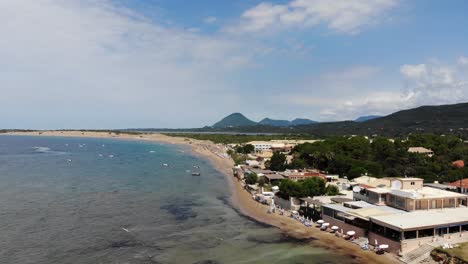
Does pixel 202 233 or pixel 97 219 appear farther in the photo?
pixel 97 219

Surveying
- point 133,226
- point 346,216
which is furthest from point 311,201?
point 133,226

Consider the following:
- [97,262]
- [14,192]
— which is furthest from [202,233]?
[14,192]

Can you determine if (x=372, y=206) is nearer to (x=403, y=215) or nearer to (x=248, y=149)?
(x=403, y=215)

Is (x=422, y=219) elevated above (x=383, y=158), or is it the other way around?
(x=383, y=158)

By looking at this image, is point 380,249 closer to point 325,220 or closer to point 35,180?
point 325,220

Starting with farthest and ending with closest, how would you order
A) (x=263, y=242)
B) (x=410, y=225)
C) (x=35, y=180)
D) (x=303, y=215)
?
(x=35, y=180) → (x=303, y=215) → (x=263, y=242) → (x=410, y=225)

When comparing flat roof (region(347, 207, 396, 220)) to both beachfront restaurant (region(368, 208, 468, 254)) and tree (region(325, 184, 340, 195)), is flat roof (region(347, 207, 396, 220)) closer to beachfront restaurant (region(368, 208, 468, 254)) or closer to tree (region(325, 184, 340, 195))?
beachfront restaurant (region(368, 208, 468, 254))

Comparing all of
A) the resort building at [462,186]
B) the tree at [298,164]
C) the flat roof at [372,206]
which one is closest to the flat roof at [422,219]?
the flat roof at [372,206]

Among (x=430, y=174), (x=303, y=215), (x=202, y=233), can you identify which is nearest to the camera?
(x=202, y=233)
